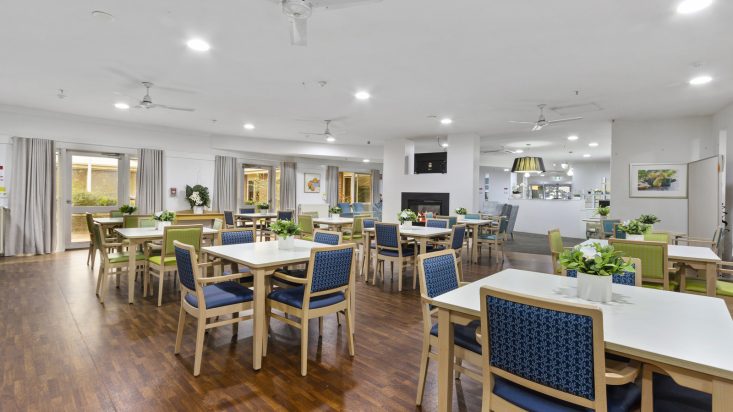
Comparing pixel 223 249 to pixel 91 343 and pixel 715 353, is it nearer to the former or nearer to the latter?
pixel 91 343

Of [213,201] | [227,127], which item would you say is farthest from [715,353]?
[213,201]

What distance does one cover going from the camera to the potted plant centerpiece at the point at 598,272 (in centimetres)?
179

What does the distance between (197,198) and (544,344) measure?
8842 mm

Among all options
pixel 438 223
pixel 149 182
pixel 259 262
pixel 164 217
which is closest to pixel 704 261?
pixel 438 223

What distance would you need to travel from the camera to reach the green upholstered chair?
3094 mm

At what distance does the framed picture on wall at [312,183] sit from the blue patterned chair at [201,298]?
9.24 m

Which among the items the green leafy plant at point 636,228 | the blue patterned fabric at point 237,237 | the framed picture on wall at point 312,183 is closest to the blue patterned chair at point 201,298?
the blue patterned fabric at point 237,237

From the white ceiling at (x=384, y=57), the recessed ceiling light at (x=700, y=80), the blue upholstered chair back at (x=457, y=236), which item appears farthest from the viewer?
the blue upholstered chair back at (x=457, y=236)

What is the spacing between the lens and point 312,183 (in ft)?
40.1

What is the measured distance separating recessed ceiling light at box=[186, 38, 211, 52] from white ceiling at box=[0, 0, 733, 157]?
0.08m

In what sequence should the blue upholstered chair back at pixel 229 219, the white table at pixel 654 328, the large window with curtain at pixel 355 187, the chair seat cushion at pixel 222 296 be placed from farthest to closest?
the large window with curtain at pixel 355 187 → the blue upholstered chair back at pixel 229 219 → the chair seat cushion at pixel 222 296 → the white table at pixel 654 328

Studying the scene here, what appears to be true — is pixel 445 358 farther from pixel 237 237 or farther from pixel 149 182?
pixel 149 182

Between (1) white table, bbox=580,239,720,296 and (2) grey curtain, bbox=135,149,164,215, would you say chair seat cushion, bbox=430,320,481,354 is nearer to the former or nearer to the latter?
(1) white table, bbox=580,239,720,296

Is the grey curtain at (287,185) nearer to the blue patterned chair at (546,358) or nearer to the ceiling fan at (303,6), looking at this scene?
the ceiling fan at (303,6)
